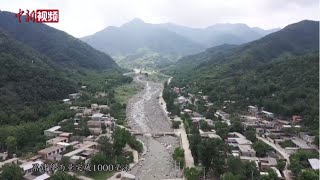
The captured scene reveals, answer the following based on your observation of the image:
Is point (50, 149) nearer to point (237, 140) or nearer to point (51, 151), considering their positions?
point (51, 151)

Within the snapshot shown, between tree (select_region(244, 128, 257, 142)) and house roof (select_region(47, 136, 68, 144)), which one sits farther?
tree (select_region(244, 128, 257, 142))

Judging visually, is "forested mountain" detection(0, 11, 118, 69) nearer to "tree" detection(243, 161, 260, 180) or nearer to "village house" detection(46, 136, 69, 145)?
"village house" detection(46, 136, 69, 145)

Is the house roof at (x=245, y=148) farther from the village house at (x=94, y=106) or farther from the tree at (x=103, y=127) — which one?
the village house at (x=94, y=106)

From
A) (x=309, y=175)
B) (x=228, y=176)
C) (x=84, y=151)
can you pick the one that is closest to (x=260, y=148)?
(x=309, y=175)

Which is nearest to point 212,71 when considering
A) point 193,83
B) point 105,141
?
point 193,83

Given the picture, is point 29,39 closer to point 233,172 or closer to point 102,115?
point 102,115

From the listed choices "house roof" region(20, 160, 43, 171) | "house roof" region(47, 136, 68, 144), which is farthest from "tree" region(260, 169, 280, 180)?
"house roof" region(47, 136, 68, 144)
